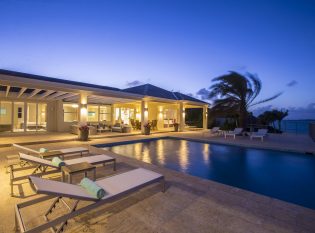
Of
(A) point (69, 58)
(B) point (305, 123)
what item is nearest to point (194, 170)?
(B) point (305, 123)

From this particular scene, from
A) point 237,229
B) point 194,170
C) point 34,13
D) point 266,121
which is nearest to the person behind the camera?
point 237,229

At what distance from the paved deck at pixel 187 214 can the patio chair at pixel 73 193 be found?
0.88 ft

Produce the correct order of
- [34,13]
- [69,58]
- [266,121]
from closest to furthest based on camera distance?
[34,13], [69,58], [266,121]

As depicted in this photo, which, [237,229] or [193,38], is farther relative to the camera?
[193,38]

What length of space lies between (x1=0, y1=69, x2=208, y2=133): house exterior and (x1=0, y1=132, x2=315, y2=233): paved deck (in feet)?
23.6

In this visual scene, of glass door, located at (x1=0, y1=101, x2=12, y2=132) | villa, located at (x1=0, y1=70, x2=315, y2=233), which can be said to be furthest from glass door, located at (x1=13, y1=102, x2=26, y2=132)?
villa, located at (x1=0, y1=70, x2=315, y2=233)

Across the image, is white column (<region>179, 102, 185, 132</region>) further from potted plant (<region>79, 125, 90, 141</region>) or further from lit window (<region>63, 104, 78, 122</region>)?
lit window (<region>63, 104, 78, 122</region>)

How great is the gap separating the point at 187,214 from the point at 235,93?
15.2 m

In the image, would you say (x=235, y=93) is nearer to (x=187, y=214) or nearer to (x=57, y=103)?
(x=187, y=214)

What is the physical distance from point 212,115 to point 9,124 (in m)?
17.4

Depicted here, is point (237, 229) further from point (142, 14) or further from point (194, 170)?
point (142, 14)

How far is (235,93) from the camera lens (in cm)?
1608

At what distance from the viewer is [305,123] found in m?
17.4

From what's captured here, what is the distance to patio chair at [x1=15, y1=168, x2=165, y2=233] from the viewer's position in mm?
2295
